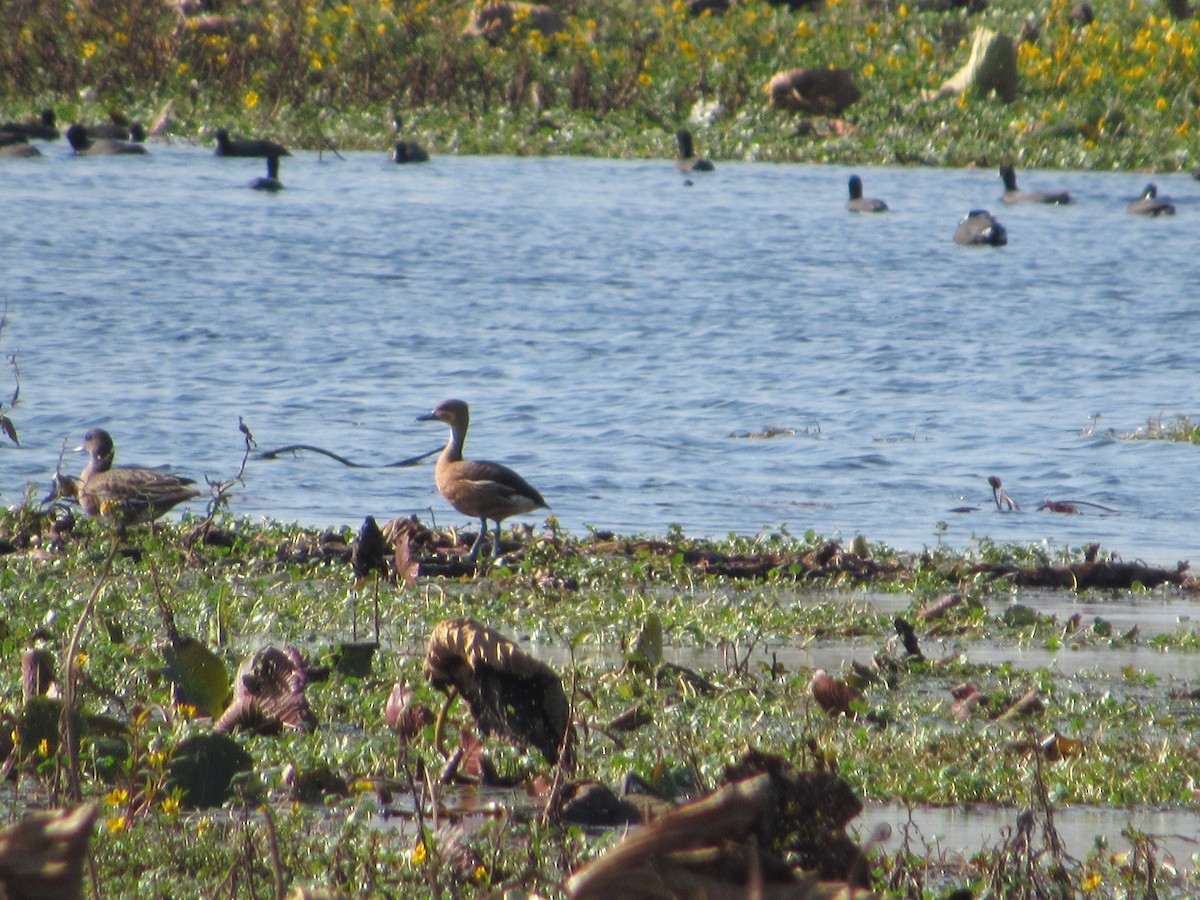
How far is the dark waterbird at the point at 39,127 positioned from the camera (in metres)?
30.6

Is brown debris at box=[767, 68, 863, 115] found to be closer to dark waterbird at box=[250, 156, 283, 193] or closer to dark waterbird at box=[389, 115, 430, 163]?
dark waterbird at box=[389, 115, 430, 163]

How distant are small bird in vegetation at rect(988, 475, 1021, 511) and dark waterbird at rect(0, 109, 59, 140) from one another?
2230 centimetres

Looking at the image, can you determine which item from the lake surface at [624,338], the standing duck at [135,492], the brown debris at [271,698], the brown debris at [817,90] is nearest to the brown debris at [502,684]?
the brown debris at [271,698]

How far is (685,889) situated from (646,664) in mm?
4295

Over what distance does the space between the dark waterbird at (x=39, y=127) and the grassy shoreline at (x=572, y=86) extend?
746mm

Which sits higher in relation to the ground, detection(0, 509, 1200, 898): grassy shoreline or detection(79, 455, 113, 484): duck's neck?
detection(0, 509, 1200, 898): grassy shoreline

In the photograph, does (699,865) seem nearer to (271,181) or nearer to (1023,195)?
(271,181)

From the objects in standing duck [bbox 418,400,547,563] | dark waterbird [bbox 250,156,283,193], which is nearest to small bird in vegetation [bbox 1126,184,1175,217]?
dark waterbird [bbox 250,156,283,193]

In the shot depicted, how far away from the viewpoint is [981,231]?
24734 millimetres

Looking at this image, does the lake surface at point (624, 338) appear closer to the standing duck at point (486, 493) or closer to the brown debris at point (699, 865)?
the standing duck at point (486, 493)

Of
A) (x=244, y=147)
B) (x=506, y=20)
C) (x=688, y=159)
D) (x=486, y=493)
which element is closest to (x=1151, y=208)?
(x=688, y=159)

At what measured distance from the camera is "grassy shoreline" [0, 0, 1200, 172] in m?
32.4

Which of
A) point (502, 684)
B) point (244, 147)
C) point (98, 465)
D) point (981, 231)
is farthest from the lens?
point (244, 147)

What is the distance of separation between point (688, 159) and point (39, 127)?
10.2 meters
